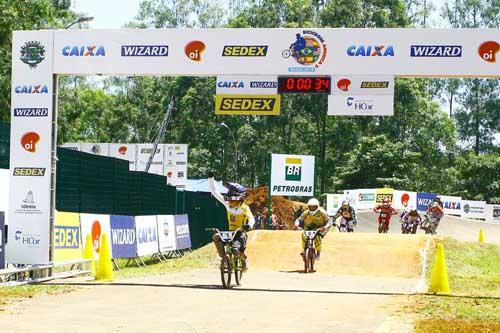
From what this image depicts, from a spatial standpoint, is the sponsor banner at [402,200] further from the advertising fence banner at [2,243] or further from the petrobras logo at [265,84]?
the advertising fence banner at [2,243]

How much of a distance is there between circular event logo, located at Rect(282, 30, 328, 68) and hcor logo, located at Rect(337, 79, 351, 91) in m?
0.66

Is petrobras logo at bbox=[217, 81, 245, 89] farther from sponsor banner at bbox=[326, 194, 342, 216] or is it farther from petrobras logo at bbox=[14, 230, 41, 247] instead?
sponsor banner at bbox=[326, 194, 342, 216]

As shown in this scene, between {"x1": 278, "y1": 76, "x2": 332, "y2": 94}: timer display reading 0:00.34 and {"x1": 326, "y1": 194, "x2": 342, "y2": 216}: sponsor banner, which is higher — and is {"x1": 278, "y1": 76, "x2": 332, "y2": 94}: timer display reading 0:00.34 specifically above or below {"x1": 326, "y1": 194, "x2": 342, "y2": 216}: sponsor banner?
above

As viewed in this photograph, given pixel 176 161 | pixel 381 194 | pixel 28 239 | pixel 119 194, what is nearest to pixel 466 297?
pixel 28 239

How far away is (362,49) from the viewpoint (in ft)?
60.4

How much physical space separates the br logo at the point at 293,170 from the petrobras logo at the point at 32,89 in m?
19.3

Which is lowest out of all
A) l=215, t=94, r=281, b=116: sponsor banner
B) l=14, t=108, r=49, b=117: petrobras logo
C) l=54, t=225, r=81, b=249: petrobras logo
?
l=54, t=225, r=81, b=249: petrobras logo

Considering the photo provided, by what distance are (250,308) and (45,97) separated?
25.9ft

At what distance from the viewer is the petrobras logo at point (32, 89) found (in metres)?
19.0

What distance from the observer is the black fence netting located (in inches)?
929

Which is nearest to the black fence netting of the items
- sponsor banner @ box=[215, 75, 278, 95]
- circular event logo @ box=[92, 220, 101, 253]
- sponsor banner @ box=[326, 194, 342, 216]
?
circular event logo @ box=[92, 220, 101, 253]

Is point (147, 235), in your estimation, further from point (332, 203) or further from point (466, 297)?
point (332, 203)

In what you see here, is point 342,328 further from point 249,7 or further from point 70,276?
point 249,7

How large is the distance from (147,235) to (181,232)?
4.89 m
